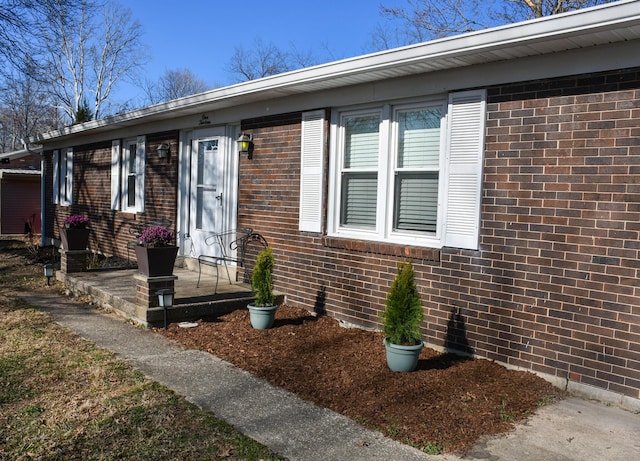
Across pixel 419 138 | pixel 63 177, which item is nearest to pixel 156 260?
pixel 419 138

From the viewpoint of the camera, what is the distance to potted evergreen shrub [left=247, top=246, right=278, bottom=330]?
6.20m

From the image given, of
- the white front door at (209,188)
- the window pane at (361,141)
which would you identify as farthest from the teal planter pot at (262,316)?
the white front door at (209,188)

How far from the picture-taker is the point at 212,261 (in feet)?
30.2

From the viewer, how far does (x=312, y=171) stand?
6965 mm

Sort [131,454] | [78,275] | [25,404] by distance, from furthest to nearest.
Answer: [78,275], [25,404], [131,454]

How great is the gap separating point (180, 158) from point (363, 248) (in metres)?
4.96

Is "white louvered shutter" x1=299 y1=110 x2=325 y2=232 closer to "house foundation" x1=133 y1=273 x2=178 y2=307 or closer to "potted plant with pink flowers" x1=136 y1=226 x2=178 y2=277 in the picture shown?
"potted plant with pink flowers" x1=136 y1=226 x2=178 y2=277

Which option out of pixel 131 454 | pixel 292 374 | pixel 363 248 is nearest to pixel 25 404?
pixel 131 454

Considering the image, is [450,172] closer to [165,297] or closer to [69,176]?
[165,297]

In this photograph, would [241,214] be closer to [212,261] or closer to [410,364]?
[212,261]

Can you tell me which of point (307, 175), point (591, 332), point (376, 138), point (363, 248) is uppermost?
point (376, 138)

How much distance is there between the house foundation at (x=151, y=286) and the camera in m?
6.44

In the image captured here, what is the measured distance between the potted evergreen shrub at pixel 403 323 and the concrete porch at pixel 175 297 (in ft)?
9.17

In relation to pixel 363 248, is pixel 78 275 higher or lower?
lower
